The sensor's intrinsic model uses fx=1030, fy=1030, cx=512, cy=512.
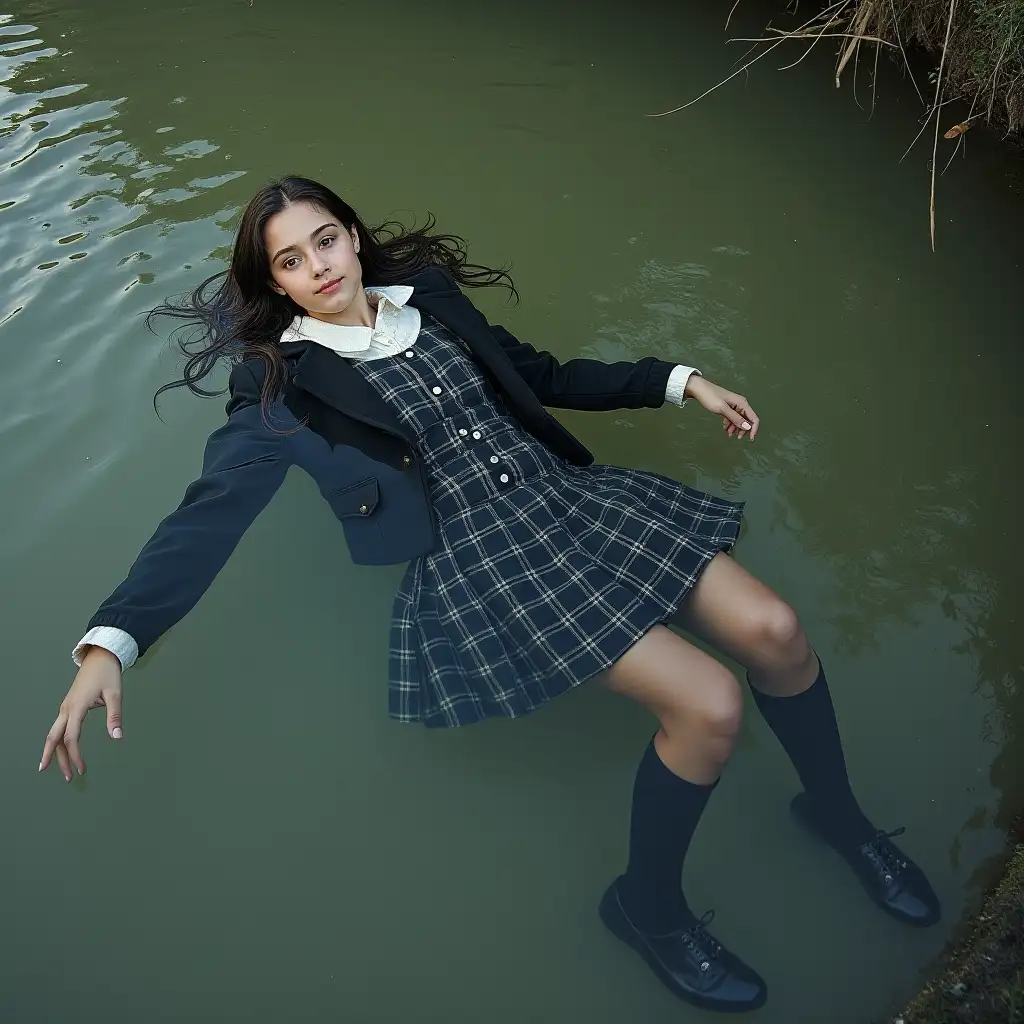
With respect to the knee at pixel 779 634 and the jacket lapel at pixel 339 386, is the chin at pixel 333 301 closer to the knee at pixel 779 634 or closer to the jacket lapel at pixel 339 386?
the jacket lapel at pixel 339 386

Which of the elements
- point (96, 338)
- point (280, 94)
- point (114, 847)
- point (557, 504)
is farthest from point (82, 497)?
point (280, 94)

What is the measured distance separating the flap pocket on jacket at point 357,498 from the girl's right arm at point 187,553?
0.15 meters

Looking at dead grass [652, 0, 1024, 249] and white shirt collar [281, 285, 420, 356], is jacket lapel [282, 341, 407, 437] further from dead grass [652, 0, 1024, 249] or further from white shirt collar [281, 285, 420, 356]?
dead grass [652, 0, 1024, 249]

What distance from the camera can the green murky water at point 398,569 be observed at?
2.32m

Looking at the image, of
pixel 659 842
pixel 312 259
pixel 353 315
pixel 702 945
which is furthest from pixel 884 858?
pixel 312 259

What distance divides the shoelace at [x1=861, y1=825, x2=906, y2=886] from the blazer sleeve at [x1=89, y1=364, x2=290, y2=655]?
62.7 inches

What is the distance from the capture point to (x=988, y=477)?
3141 millimetres

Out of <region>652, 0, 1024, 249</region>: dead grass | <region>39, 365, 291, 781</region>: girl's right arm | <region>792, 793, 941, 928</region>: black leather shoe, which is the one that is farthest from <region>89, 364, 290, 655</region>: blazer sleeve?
<region>652, 0, 1024, 249</region>: dead grass

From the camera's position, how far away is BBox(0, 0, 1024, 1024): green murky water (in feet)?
7.62

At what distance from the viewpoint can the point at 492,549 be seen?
2.35 metres

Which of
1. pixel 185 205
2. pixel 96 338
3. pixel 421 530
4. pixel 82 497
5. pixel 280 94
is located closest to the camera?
pixel 421 530

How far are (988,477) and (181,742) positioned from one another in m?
2.45

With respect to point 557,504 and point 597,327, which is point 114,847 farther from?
point 597,327

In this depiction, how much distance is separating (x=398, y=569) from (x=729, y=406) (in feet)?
3.37
